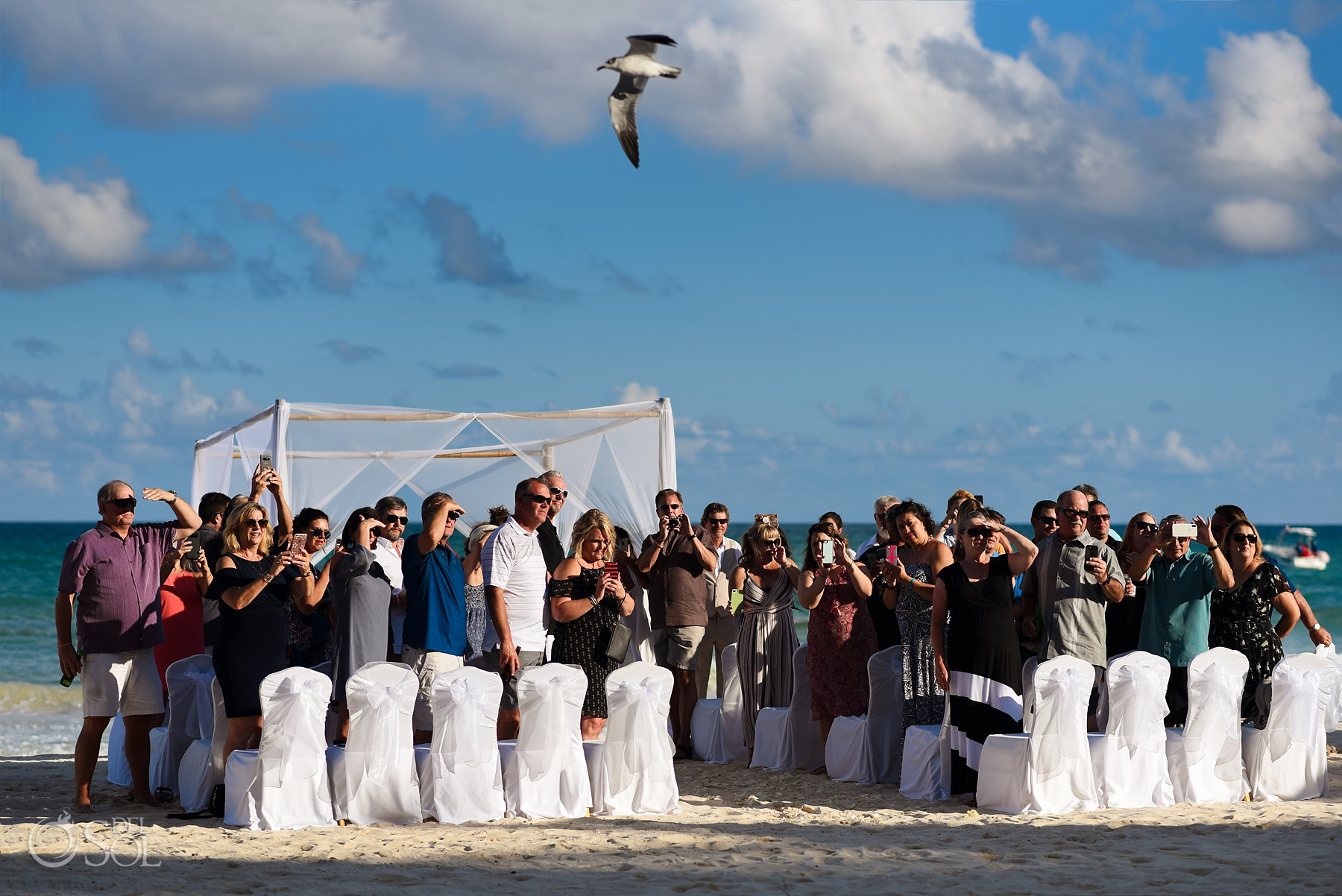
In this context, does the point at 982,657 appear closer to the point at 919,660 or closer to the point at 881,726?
the point at 919,660

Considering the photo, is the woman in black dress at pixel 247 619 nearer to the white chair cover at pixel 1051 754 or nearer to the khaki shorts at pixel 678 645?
the khaki shorts at pixel 678 645

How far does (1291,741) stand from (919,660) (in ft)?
5.74

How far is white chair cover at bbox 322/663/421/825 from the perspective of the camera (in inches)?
194

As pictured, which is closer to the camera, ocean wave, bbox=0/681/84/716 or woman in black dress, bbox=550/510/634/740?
woman in black dress, bbox=550/510/634/740

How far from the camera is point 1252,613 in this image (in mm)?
5887

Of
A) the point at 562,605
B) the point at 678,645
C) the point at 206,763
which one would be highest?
the point at 562,605

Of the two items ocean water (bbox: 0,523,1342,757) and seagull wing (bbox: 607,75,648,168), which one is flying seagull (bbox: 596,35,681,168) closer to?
seagull wing (bbox: 607,75,648,168)

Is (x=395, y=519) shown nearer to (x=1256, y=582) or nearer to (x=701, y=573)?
(x=701, y=573)

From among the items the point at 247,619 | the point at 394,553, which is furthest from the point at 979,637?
the point at 247,619

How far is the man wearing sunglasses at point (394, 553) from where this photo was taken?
593 cm

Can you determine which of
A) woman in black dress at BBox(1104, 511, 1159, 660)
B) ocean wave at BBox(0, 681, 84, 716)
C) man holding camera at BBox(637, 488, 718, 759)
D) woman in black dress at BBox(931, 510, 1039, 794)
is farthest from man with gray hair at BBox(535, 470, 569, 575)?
ocean wave at BBox(0, 681, 84, 716)

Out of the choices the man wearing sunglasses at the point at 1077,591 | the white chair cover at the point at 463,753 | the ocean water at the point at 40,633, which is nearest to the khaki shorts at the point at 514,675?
the white chair cover at the point at 463,753

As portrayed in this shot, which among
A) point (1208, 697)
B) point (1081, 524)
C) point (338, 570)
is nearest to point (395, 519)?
point (338, 570)

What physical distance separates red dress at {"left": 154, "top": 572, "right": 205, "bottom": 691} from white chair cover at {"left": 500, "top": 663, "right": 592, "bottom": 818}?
1.79m
